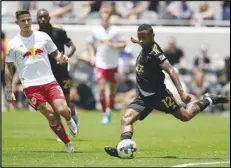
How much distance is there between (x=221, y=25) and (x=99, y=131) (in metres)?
11.7

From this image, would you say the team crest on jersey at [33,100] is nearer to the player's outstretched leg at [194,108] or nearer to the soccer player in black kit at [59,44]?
the player's outstretched leg at [194,108]

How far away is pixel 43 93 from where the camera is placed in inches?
621

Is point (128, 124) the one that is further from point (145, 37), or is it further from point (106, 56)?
point (106, 56)

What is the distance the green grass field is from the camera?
546 inches

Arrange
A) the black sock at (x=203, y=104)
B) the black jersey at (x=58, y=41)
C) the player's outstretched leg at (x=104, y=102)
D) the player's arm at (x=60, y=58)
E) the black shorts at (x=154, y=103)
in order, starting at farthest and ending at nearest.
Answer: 1. the player's outstretched leg at (x=104, y=102)
2. the black jersey at (x=58, y=41)
3. the black sock at (x=203, y=104)
4. the player's arm at (x=60, y=58)
5. the black shorts at (x=154, y=103)

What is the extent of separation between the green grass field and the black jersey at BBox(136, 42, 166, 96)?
44.6 inches

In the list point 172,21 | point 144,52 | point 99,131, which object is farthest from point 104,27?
point 144,52

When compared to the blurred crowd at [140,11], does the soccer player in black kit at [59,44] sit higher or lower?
higher

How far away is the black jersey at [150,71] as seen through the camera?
1482 cm

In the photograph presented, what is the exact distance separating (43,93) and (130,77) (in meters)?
15.5

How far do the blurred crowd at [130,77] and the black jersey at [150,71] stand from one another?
14.5 m

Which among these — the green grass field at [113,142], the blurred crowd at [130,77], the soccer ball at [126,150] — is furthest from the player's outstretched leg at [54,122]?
the blurred crowd at [130,77]

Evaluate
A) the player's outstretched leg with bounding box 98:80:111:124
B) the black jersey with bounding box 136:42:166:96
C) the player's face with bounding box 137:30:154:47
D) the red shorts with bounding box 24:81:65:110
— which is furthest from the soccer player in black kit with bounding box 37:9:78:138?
the player's outstretched leg with bounding box 98:80:111:124

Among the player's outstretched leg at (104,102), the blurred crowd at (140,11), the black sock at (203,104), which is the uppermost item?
the black sock at (203,104)
